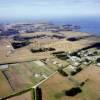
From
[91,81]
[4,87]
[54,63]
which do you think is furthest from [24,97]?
[54,63]

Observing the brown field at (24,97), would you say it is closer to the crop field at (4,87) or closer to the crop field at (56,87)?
the crop field at (56,87)

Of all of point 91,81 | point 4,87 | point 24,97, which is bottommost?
point 4,87

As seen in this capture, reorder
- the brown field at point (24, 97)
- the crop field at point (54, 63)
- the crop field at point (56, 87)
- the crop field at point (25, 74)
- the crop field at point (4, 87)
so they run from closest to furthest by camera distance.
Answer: the brown field at point (24, 97)
the crop field at point (56, 87)
the crop field at point (4, 87)
the crop field at point (25, 74)
the crop field at point (54, 63)

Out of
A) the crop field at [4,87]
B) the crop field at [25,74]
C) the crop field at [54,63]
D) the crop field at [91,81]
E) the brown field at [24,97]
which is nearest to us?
the brown field at [24,97]

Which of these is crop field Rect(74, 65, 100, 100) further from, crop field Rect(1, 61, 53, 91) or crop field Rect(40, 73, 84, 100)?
crop field Rect(1, 61, 53, 91)

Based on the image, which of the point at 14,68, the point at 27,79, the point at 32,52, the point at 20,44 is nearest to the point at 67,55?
the point at 32,52

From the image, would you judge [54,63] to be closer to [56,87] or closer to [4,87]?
[56,87]

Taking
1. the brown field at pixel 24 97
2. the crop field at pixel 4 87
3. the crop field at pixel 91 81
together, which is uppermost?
the brown field at pixel 24 97

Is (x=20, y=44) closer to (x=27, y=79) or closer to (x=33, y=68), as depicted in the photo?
(x=33, y=68)

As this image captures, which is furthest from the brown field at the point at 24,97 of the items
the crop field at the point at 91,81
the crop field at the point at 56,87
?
the crop field at the point at 91,81

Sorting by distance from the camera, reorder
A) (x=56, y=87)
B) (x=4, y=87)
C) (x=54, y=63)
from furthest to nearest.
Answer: (x=54, y=63) → (x=4, y=87) → (x=56, y=87)

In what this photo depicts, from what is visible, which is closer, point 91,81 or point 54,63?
point 91,81

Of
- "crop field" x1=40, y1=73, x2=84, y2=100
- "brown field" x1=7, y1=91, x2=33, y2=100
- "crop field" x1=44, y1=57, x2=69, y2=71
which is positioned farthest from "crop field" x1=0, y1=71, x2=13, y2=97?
"crop field" x1=44, y1=57, x2=69, y2=71
